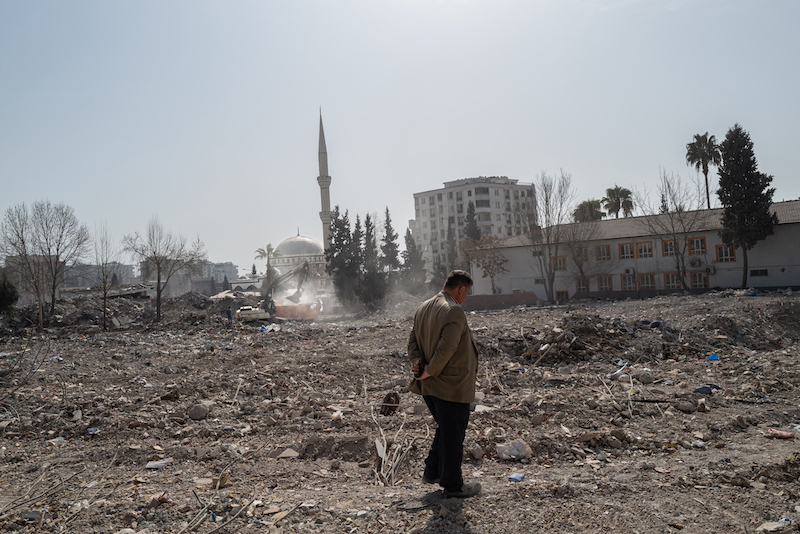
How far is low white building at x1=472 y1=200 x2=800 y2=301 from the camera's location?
99.8ft

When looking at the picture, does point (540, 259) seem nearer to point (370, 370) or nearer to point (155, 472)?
point (370, 370)

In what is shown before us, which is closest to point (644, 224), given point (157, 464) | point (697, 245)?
point (697, 245)

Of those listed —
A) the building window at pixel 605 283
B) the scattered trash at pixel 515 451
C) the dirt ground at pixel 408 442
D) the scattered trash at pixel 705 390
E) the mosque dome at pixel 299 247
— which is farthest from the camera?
the mosque dome at pixel 299 247

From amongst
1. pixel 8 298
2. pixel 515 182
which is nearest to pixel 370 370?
pixel 8 298

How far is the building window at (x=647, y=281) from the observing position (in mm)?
34469

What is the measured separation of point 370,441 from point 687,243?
34.3 meters

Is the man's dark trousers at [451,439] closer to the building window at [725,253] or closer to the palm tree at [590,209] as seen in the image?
the building window at [725,253]

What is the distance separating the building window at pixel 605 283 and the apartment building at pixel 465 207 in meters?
30.1

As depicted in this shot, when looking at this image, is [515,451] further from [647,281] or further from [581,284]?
[581,284]

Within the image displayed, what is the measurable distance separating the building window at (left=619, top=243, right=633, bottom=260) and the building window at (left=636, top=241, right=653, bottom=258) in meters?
0.45

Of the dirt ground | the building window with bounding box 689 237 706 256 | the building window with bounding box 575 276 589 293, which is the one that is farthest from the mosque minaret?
the dirt ground

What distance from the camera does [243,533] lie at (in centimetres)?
338

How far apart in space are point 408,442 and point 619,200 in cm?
4435

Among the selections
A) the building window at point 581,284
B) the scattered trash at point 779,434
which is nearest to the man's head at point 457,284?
the scattered trash at point 779,434
